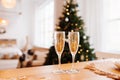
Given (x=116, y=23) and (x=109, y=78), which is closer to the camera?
(x=109, y=78)

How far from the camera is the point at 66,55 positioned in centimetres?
336

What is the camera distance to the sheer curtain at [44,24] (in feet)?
20.7

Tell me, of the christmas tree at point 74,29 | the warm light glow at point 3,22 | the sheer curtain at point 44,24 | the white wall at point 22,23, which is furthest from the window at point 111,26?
the warm light glow at point 3,22

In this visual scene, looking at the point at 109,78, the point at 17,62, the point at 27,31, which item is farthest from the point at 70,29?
the point at 27,31

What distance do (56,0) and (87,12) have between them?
4.27 ft

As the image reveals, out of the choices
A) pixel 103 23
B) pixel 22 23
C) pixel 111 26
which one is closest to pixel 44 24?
pixel 22 23

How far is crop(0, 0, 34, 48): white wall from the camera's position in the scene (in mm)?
7426

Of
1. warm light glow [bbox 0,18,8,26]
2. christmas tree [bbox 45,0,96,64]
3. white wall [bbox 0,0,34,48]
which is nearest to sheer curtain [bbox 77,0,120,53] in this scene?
christmas tree [bbox 45,0,96,64]

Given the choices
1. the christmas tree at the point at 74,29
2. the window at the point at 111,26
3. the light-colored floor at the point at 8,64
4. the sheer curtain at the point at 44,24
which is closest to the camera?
the christmas tree at the point at 74,29

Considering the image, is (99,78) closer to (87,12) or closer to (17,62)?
(87,12)

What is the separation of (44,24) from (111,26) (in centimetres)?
371

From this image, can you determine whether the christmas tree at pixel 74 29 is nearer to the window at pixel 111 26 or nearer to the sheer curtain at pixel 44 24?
the window at pixel 111 26

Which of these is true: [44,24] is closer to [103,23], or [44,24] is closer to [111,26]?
[103,23]

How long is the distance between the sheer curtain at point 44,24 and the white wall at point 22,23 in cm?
37
